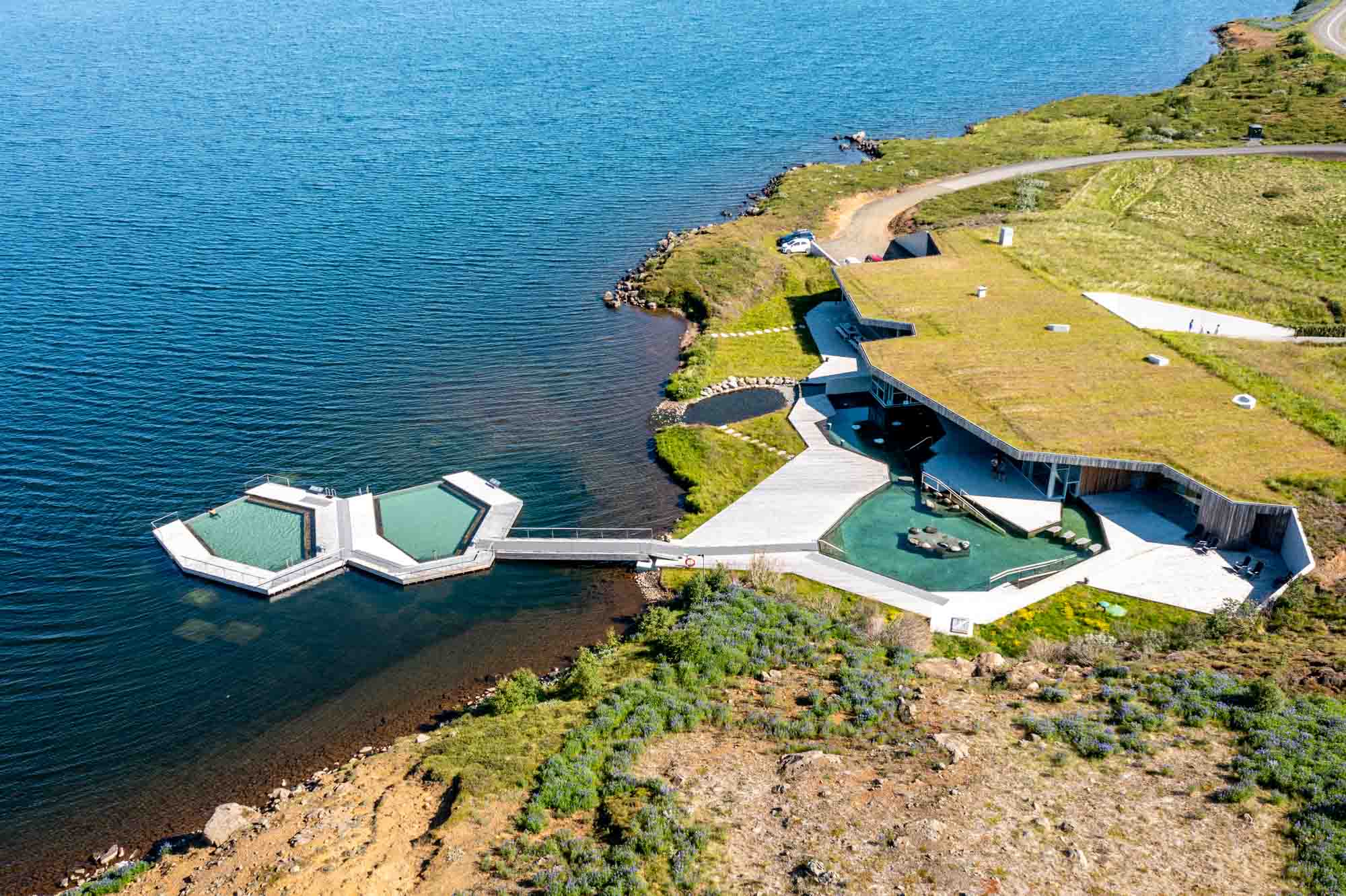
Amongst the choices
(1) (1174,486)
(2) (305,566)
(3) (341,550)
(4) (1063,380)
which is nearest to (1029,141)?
(4) (1063,380)

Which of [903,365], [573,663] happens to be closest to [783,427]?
[903,365]

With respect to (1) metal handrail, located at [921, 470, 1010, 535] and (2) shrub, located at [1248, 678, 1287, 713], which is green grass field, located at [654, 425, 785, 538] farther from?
(2) shrub, located at [1248, 678, 1287, 713]

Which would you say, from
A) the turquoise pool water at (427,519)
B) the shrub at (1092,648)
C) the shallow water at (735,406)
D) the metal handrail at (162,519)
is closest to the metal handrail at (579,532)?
the turquoise pool water at (427,519)

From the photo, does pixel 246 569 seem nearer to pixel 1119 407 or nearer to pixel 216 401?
pixel 216 401

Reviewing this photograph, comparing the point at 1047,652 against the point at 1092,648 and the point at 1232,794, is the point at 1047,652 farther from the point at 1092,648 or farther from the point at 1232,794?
the point at 1232,794

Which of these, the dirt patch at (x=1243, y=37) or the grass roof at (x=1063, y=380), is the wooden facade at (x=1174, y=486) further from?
the dirt patch at (x=1243, y=37)
